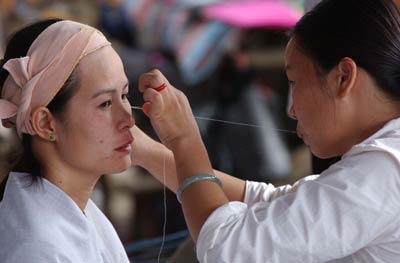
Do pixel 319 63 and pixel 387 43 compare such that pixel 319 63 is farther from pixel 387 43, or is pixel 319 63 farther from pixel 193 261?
pixel 193 261

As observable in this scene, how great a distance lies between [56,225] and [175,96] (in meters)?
0.31

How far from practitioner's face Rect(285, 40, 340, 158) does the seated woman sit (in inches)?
12.8

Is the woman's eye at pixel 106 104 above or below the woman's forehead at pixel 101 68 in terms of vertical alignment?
below

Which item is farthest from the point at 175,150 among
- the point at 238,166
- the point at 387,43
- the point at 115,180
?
the point at 115,180

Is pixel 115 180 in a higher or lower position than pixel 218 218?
lower

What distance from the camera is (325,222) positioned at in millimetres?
1309

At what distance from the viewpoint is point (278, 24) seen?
475cm

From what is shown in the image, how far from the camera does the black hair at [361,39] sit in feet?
4.54

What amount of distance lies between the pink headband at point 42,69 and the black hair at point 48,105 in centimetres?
2

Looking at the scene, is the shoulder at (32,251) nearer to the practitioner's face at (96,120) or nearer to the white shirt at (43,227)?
the white shirt at (43,227)

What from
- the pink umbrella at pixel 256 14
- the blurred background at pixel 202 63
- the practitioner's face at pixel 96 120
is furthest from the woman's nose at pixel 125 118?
the pink umbrella at pixel 256 14

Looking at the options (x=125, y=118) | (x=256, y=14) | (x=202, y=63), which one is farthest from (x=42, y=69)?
(x=256, y=14)

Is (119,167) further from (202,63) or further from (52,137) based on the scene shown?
(202,63)

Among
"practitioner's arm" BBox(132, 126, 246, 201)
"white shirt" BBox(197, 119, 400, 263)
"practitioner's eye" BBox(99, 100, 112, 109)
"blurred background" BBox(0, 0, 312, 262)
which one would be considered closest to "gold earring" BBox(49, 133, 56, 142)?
"practitioner's eye" BBox(99, 100, 112, 109)
